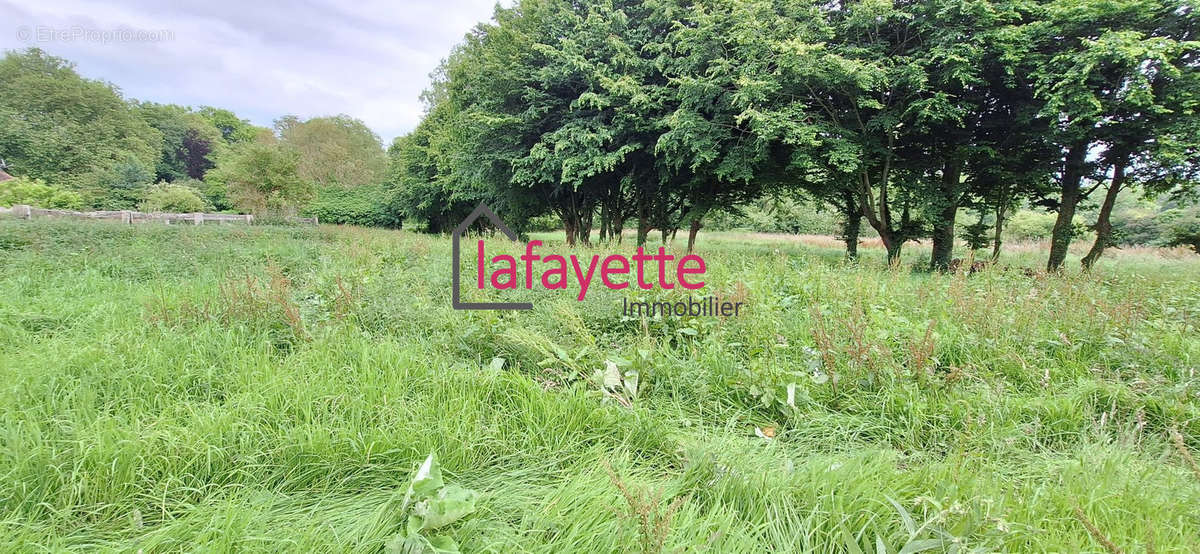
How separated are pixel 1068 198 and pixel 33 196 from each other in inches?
1530

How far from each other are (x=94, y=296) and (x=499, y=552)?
532 centimetres

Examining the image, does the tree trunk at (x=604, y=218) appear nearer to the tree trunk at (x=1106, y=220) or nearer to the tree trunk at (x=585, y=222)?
the tree trunk at (x=585, y=222)

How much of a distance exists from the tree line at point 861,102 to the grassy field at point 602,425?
5.69m

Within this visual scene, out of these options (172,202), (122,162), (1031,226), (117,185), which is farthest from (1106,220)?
(122,162)

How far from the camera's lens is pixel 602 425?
6.33 feet

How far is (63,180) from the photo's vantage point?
88.2ft

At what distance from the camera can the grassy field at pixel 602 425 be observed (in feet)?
4.37

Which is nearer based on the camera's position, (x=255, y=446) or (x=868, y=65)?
(x=255, y=446)

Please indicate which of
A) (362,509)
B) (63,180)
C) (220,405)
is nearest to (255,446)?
(220,405)

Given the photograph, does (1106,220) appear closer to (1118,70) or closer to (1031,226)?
(1118,70)

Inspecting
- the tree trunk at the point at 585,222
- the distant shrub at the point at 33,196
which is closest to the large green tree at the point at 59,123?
the distant shrub at the point at 33,196

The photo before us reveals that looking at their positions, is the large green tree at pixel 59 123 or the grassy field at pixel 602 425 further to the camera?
the large green tree at pixel 59 123

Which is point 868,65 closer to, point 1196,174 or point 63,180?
point 1196,174

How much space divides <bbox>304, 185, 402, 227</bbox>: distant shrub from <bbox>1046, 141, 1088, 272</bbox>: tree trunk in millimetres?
30090
